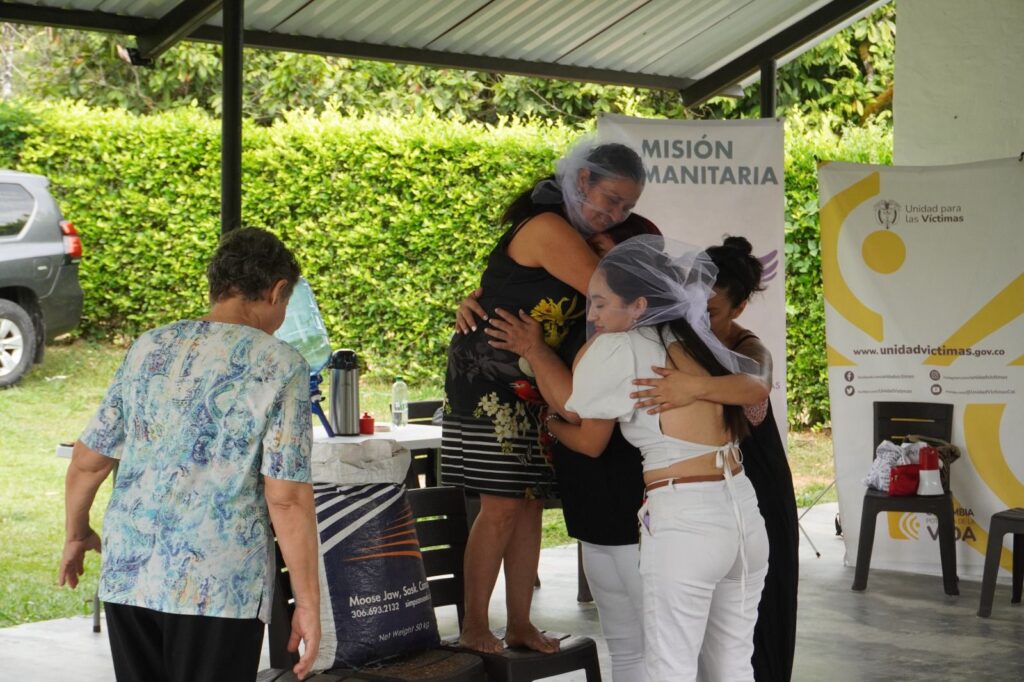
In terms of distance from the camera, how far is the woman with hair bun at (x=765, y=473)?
320 centimetres

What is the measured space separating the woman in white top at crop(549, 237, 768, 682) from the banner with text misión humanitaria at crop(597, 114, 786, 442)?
311cm

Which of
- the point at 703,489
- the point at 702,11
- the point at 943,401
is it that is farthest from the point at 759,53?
the point at 703,489

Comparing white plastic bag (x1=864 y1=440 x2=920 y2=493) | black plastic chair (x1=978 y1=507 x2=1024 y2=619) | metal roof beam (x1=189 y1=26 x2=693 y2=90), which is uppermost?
metal roof beam (x1=189 y1=26 x2=693 y2=90)

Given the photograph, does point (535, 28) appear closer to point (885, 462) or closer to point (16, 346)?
point (885, 462)

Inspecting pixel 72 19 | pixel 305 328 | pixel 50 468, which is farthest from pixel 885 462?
pixel 50 468

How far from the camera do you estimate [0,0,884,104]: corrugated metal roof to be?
5406 millimetres

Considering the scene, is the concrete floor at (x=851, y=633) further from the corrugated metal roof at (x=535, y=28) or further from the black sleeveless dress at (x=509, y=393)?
the corrugated metal roof at (x=535, y=28)

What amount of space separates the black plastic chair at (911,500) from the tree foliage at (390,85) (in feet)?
25.2

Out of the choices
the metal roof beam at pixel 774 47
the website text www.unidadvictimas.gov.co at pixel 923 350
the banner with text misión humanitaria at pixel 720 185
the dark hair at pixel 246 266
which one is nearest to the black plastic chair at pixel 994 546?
the website text www.unidadvictimas.gov.co at pixel 923 350

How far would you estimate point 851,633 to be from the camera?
506cm

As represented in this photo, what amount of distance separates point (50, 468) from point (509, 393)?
6.84 metres

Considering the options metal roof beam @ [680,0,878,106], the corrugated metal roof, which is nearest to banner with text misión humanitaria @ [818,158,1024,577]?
metal roof beam @ [680,0,878,106]

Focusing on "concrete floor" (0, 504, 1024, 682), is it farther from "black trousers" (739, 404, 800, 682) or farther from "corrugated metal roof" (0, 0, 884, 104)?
"corrugated metal roof" (0, 0, 884, 104)

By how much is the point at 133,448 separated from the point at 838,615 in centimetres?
373
